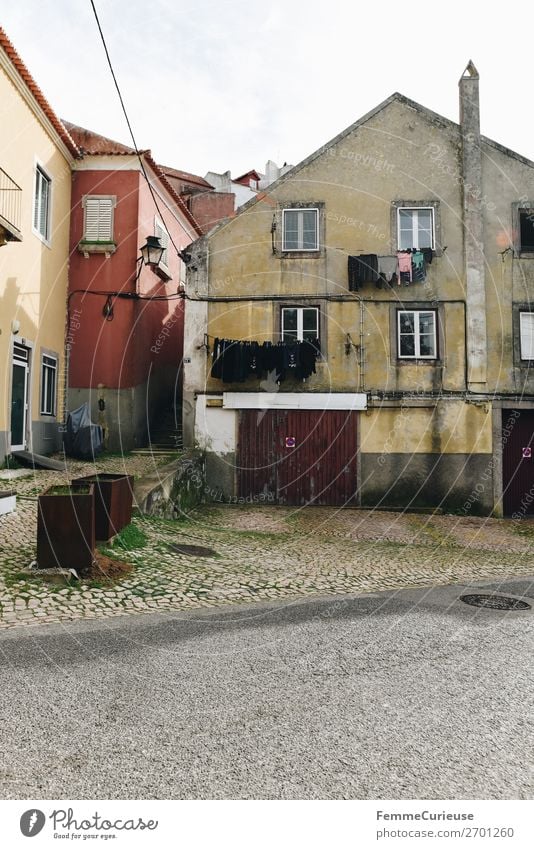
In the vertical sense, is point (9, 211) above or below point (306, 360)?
above

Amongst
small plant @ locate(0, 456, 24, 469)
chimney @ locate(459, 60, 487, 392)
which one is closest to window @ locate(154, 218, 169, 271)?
small plant @ locate(0, 456, 24, 469)

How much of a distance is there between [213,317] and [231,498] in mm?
5145

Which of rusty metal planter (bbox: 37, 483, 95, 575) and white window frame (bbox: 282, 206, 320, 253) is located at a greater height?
white window frame (bbox: 282, 206, 320, 253)

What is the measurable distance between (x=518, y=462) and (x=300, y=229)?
9051mm

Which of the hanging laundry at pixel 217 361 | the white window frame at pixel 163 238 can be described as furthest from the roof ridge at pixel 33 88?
the hanging laundry at pixel 217 361

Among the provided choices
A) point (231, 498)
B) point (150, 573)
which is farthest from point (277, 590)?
point (231, 498)

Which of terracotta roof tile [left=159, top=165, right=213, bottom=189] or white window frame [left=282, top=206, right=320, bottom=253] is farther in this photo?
terracotta roof tile [left=159, top=165, right=213, bottom=189]

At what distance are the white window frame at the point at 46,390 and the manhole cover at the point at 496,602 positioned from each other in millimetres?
12530

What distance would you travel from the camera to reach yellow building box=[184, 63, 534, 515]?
1634 centimetres

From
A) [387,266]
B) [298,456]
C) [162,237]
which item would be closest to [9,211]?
[162,237]

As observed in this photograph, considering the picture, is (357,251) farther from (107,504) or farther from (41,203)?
(107,504)

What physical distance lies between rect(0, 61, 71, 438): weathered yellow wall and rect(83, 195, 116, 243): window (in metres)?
0.57

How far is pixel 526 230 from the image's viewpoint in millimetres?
16750

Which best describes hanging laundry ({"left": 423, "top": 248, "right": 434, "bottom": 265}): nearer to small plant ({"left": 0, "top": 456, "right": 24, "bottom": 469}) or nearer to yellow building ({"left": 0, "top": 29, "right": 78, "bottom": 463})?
yellow building ({"left": 0, "top": 29, "right": 78, "bottom": 463})
